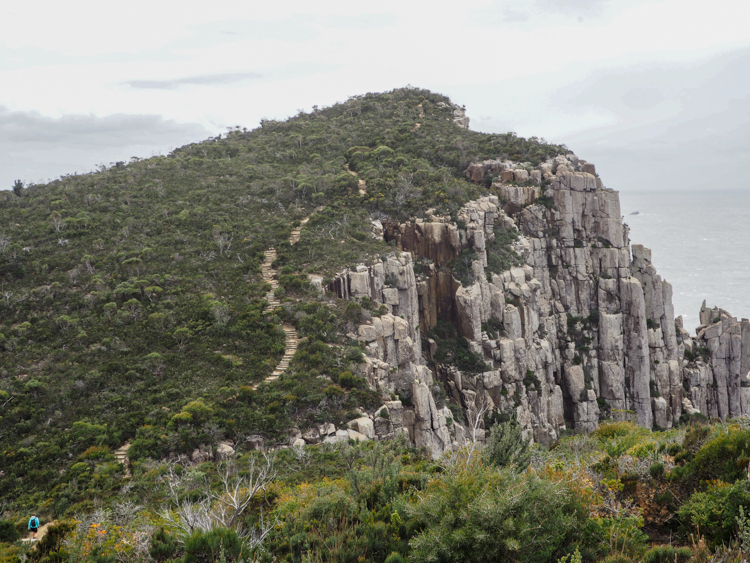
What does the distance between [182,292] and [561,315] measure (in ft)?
129

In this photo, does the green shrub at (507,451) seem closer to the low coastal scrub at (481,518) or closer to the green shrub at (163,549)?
the low coastal scrub at (481,518)

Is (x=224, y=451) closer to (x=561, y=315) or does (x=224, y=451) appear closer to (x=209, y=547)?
(x=209, y=547)

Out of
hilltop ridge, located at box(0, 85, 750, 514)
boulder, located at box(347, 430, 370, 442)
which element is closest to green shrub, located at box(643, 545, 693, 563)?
boulder, located at box(347, 430, 370, 442)

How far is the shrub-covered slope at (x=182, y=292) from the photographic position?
22.6 m

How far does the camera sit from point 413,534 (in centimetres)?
1110

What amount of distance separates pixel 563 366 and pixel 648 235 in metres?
167

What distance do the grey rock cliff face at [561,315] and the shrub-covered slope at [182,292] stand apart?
14.8 ft

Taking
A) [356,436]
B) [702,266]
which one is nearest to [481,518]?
[356,436]

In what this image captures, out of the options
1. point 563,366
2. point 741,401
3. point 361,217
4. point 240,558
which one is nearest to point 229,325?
point 361,217

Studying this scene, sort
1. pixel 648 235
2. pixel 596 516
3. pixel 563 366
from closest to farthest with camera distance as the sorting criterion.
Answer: pixel 596 516
pixel 563 366
pixel 648 235

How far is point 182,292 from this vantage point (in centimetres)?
3438

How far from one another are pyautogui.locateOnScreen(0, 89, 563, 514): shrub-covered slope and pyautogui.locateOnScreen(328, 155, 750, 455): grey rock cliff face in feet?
14.8

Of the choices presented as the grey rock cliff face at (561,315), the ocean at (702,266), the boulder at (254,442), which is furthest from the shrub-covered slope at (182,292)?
the ocean at (702,266)

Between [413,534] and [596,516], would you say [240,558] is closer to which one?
→ [413,534]
